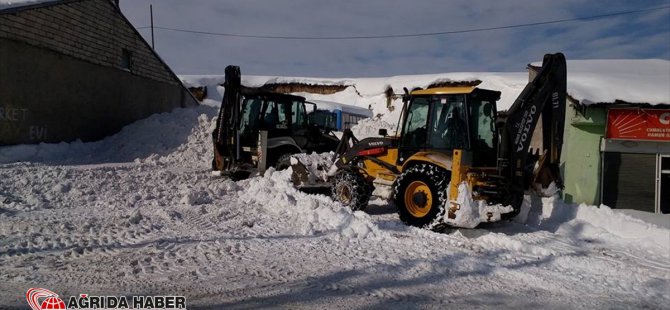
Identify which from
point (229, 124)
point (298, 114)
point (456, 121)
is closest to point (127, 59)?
point (229, 124)

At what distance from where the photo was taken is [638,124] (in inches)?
458

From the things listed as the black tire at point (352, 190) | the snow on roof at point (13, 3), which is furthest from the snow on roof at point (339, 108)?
the black tire at point (352, 190)

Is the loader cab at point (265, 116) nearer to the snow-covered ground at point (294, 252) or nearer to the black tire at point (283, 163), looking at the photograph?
the black tire at point (283, 163)

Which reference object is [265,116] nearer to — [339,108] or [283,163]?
[283,163]

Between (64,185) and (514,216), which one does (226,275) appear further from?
(64,185)

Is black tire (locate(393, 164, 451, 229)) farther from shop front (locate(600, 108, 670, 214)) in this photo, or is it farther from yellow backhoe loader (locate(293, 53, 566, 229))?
shop front (locate(600, 108, 670, 214))

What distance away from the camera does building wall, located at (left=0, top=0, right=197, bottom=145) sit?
14.3m

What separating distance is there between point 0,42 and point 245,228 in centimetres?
1124

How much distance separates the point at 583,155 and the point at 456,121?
6376 mm

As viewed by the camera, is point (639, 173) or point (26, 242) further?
point (639, 173)

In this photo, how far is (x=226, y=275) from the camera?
5.06 metres

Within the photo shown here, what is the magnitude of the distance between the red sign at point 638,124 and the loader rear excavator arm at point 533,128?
4805 millimetres

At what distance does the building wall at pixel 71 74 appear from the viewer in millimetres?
14281

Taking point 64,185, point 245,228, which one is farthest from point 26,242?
point 64,185
